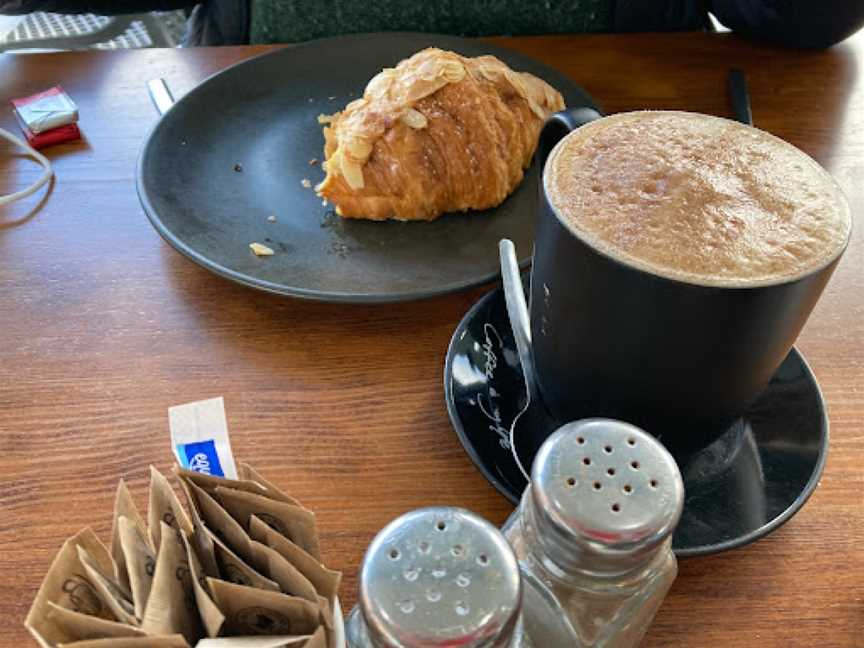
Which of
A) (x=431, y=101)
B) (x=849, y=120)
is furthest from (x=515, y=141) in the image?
(x=849, y=120)

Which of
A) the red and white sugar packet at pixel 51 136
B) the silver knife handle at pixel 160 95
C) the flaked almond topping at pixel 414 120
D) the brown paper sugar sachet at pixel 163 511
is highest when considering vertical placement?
the brown paper sugar sachet at pixel 163 511

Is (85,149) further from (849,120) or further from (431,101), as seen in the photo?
(849,120)

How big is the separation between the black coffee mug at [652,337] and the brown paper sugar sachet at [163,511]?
26 cm

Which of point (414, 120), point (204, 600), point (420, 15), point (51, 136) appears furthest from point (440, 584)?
point (420, 15)

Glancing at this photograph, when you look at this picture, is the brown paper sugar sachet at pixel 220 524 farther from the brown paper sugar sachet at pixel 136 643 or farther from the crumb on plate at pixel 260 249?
the crumb on plate at pixel 260 249

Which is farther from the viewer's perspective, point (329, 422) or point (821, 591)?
point (329, 422)

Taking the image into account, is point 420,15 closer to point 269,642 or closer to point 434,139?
point 434,139

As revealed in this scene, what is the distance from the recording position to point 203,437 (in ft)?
1.93

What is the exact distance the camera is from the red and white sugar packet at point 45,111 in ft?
2.85

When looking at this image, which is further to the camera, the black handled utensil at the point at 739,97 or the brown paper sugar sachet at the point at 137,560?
the black handled utensil at the point at 739,97

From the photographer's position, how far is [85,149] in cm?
88

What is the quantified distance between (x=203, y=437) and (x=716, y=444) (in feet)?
1.21

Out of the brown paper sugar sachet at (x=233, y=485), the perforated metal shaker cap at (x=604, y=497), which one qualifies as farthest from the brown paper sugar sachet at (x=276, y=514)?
the perforated metal shaker cap at (x=604, y=497)

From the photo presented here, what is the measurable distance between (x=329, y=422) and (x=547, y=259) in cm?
22
